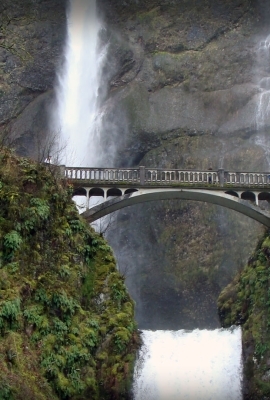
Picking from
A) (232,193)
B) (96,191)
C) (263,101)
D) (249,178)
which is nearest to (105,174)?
(96,191)

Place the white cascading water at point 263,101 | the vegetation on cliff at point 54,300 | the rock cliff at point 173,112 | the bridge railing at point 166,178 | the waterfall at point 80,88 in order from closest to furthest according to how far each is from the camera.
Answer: the vegetation on cliff at point 54,300
the bridge railing at point 166,178
the rock cliff at point 173,112
the white cascading water at point 263,101
the waterfall at point 80,88

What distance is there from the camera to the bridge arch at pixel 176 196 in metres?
24.0

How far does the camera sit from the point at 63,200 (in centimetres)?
2125

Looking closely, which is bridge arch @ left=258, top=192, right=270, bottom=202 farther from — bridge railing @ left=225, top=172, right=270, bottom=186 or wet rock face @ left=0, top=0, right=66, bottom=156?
wet rock face @ left=0, top=0, right=66, bottom=156

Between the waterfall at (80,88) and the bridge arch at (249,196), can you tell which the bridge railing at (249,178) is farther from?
the waterfall at (80,88)

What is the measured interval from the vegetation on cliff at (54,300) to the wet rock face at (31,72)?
73.2 feet

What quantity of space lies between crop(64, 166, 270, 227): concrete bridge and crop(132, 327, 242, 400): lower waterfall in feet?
19.3

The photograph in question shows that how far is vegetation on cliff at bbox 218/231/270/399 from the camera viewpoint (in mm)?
20516

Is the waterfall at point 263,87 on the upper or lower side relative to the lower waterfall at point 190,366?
upper

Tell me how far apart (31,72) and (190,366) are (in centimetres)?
3164

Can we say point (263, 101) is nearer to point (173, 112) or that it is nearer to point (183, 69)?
point (173, 112)

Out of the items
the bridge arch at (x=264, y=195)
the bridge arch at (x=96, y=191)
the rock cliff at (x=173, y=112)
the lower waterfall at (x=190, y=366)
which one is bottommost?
the lower waterfall at (x=190, y=366)

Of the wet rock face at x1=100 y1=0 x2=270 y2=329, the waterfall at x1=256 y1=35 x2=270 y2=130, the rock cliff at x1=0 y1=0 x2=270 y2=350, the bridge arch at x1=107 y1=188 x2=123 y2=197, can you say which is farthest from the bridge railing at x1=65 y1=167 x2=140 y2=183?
the waterfall at x1=256 y1=35 x2=270 y2=130

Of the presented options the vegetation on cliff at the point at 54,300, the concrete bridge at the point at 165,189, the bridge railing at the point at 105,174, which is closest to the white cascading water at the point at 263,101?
the concrete bridge at the point at 165,189
